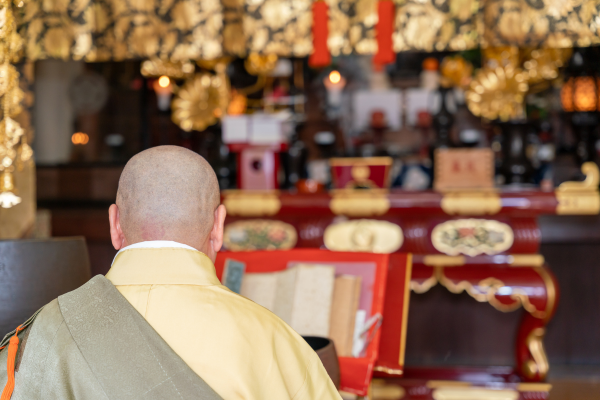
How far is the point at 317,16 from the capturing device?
2.90 m

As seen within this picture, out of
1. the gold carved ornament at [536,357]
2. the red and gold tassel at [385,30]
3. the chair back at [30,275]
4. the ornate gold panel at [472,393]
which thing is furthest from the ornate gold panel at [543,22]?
the chair back at [30,275]

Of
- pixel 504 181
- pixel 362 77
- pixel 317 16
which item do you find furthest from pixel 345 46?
pixel 504 181

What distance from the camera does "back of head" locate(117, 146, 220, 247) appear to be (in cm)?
75

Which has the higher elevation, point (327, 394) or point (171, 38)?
point (171, 38)

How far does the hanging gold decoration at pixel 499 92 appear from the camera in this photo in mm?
3619

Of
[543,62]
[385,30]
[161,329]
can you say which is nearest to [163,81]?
[385,30]

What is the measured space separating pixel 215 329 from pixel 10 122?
101 centimetres

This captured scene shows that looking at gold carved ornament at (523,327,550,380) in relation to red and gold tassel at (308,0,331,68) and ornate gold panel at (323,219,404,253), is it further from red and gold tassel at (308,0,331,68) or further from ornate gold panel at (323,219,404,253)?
red and gold tassel at (308,0,331,68)

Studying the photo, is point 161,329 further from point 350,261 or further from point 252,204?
point 252,204

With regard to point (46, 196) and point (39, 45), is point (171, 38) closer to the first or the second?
point (39, 45)

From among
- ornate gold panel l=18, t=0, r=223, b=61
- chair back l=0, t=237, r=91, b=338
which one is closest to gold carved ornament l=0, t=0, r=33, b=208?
chair back l=0, t=237, r=91, b=338

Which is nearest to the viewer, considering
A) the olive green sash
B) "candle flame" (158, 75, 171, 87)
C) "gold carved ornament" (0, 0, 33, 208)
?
the olive green sash

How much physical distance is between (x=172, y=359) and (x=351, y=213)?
187cm

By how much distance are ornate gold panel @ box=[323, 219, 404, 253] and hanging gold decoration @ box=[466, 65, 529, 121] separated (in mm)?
1463
